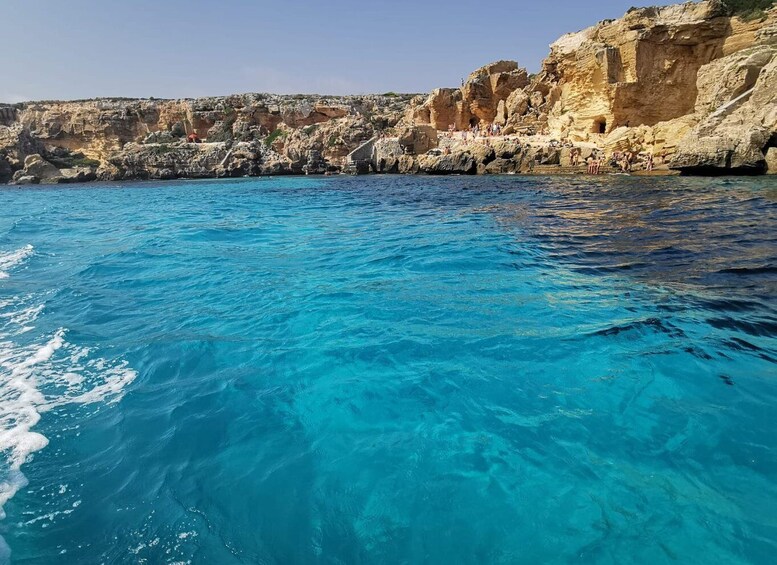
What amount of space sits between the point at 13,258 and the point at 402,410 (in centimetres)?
923

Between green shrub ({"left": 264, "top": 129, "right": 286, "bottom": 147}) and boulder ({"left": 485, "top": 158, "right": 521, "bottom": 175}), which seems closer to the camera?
boulder ({"left": 485, "top": 158, "right": 521, "bottom": 175})

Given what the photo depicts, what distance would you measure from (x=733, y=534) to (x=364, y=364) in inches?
99.7

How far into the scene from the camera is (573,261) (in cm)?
635

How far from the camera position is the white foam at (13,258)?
25.2 ft

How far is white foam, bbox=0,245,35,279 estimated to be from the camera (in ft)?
25.2

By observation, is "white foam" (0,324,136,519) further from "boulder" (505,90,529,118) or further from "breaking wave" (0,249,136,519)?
"boulder" (505,90,529,118)

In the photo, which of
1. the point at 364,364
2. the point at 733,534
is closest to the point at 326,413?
the point at 364,364

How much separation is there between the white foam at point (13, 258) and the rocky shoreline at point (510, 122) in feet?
69.5

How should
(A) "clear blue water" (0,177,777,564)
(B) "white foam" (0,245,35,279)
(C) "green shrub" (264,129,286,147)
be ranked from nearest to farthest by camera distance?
1. (A) "clear blue water" (0,177,777,564)
2. (B) "white foam" (0,245,35,279)
3. (C) "green shrub" (264,129,286,147)

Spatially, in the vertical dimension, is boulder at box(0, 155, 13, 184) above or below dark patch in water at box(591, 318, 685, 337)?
above

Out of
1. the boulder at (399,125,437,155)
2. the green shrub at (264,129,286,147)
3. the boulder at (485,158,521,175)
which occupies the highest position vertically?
the green shrub at (264,129,286,147)

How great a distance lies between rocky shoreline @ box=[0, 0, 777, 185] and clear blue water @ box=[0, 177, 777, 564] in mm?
16158

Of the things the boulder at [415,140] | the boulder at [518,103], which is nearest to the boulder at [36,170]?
the boulder at [415,140]

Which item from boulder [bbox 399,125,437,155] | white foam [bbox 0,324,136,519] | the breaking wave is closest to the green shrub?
boulder [bbox 399,125,437,155]
